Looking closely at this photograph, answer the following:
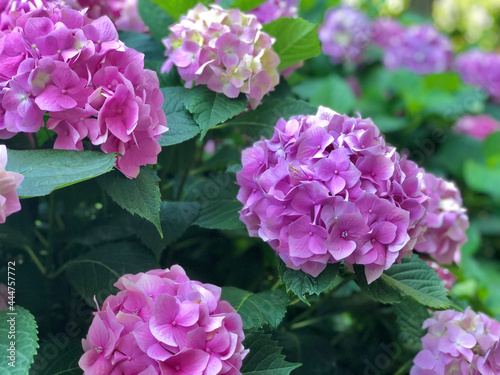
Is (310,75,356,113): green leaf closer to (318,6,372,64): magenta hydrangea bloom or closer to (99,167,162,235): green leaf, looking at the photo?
(318,6,372,64): magenta hydrangea bloom

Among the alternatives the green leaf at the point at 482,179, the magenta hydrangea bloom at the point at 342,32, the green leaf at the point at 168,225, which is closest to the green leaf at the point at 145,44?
the green leaf at the point at 168,225

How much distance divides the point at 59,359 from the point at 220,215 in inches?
12.4

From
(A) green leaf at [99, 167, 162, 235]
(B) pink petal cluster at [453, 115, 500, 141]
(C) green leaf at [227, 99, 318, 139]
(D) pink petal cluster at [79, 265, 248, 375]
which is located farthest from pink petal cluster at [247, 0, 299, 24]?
(B) pink petal cluster at [453, 115, 500, 141]

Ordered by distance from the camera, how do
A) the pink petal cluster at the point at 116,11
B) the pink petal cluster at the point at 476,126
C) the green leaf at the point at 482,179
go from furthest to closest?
the pink petal cluster at the point at 476,126 → the green leaf at the point at 482,179 → the pink petal cluster at the point at 116,11

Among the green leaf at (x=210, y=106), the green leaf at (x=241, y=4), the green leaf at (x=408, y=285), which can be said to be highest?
the green leaf at (x=241, y=4)

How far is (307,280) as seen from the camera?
0.67m

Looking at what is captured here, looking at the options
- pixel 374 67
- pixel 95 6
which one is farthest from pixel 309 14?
pixel 95 6

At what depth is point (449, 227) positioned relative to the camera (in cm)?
91

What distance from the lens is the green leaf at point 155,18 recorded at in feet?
Answer: 3.24

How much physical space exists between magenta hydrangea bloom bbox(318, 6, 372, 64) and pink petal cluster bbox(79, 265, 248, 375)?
70.3 inches

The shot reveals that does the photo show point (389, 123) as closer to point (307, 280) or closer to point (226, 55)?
point (226, 55)

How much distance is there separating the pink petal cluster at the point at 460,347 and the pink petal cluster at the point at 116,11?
0.74 m

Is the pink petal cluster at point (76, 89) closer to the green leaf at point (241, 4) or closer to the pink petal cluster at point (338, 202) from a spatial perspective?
the pink petal cluster at point (338, 202)

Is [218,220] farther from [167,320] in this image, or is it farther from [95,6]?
[95,6]
